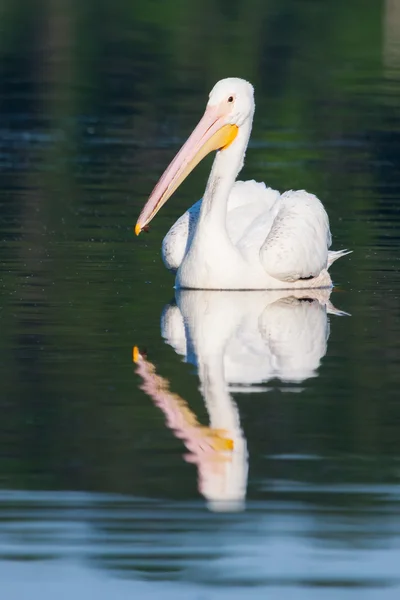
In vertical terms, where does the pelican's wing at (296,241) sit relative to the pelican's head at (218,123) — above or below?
below

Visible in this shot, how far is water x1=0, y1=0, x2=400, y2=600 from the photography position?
20.1 feet

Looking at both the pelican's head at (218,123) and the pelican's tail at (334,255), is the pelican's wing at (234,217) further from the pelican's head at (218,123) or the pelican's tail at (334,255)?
the pelican's tail at (334,255)

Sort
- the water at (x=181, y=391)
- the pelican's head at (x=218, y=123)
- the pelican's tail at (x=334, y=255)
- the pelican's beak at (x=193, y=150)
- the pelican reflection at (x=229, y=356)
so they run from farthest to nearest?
the pelican's tail at (x=334, y=255) → the pelican's head at (x=218, y=123) → the pelican's beak at (x=193, y=150) → the pelican reflection at (x=229, y=356) → the water at (x=181, y=391)

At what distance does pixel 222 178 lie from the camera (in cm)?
1183

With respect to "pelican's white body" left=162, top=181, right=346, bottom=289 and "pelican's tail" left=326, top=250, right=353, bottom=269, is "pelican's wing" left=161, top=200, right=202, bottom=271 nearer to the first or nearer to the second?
"pelican's white body" left=162, top=181, right=346, bottom=289

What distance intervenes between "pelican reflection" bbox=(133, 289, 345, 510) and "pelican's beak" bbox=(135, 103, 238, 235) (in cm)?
61

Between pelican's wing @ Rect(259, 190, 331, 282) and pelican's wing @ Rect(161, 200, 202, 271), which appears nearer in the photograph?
pelican's wing @ Rect(259, 190, 331, 282)

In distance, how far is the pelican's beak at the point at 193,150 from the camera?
37.1 ft

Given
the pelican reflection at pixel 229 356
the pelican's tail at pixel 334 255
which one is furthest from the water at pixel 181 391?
the pelican's tail at pixel 334 255

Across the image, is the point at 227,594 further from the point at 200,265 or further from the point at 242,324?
the point at 200,265

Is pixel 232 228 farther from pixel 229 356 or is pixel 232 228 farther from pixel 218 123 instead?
pixel 229 356

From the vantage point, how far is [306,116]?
22031 millimetres

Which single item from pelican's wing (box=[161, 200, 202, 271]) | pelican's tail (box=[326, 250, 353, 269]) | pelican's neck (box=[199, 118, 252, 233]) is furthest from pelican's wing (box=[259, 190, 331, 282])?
pelican's wing (box=[161, 200, 202, 271])

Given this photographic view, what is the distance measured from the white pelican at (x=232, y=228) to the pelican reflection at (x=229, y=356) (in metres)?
0.12
